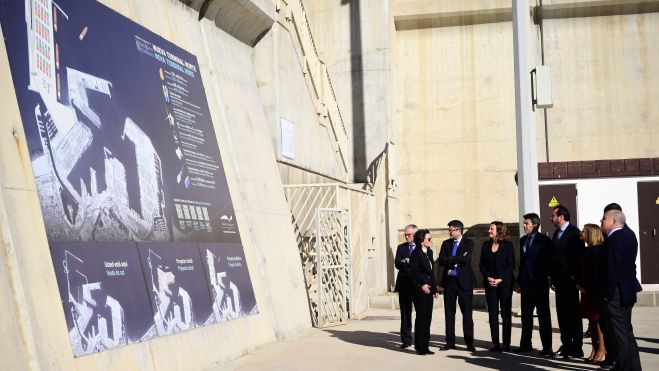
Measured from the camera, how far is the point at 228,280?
11.8m

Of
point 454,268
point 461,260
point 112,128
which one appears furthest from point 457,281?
point 112,128

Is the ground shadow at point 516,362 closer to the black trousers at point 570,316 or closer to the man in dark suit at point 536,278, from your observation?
the black trousers at point 570,316

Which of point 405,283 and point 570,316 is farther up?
point 405,283

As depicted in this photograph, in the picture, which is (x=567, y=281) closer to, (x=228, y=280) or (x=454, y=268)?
(x=454, y=268)

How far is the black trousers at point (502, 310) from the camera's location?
12.6 metres

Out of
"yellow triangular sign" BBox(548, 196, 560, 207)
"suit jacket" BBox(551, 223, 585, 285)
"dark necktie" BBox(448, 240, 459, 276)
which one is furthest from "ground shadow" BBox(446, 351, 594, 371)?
"yellow triangular sign" BBox(548, 196, 560, 207)

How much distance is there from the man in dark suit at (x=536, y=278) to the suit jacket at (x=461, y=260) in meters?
0.80

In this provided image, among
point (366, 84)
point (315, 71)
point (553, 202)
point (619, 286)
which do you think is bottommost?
point (553, 202)

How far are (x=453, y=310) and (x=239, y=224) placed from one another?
3.23m

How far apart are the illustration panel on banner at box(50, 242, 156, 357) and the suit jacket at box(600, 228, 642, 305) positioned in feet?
15.2

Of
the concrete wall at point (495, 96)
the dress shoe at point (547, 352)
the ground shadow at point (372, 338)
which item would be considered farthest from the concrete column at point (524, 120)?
the concrete wall at point (495, 96)

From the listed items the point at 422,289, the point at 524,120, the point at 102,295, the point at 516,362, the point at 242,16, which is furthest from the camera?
the point at 524,120

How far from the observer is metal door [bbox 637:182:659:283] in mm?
20984

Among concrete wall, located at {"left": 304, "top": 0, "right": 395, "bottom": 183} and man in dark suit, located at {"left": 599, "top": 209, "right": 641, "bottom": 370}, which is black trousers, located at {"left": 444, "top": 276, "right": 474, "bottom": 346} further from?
concrete wall, located at {"left": 304, "top": 0, "right": 395, "bottom": 183}
